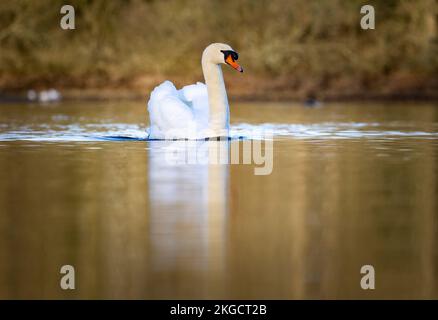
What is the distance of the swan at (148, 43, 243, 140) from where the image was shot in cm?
1507

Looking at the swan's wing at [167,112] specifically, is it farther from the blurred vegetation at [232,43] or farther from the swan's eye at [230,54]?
the blurred vegetation at [232,43]

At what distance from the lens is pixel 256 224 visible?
853cm

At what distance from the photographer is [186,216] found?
8.91m

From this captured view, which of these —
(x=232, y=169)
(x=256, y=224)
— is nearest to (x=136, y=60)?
(x=232, y=169)

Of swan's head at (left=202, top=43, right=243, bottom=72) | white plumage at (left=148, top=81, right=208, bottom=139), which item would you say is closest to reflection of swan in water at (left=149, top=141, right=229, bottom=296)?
white plumage at (left=148, top=81, right=208, bottom=139)

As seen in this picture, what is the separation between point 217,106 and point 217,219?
267 inches

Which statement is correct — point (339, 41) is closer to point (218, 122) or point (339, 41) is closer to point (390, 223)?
point (218, 122)

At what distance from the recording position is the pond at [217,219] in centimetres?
662

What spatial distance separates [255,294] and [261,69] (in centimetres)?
2569

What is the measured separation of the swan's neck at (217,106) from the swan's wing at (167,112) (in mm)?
282

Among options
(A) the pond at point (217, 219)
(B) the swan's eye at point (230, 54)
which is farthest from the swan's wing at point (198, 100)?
(A) the pond at point (217, 219)

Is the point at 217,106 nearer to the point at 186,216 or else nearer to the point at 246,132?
the point at 246,132

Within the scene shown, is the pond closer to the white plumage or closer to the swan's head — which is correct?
the white plumage

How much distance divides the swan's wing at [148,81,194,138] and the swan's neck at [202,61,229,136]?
28 centimetres
